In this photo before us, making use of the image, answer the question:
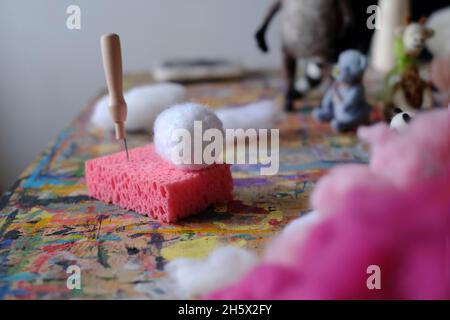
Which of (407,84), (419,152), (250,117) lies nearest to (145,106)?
(250,117)

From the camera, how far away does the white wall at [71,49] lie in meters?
1.54

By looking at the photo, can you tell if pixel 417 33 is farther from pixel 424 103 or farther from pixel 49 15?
pixel 49 15

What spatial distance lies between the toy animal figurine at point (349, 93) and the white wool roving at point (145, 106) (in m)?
0.28

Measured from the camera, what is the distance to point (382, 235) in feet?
1.28

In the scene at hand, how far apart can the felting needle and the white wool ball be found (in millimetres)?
50

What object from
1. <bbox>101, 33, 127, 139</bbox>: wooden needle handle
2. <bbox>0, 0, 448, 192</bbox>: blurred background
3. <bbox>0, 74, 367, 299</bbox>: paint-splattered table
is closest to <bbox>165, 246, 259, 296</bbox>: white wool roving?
<bbox>0, 74, 367, 299</bbox>: paint-splattered table

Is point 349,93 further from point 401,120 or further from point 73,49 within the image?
point 73,49

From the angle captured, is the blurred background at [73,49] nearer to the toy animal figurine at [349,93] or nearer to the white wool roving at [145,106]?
the white wool roving at [145,106]

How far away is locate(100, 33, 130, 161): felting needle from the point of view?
0.63 meters

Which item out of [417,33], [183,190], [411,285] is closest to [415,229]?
[411,285]

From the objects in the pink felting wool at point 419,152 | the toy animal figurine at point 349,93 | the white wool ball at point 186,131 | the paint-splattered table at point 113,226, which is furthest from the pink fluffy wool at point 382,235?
the toy animal figurine at point 349,93

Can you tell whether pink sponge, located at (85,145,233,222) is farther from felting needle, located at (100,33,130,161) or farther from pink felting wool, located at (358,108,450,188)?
pink felting wool, located at (358,108,450,188)

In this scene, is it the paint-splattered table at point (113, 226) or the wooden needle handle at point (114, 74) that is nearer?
the paint-splattered table at point (113, 226)
